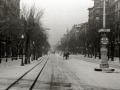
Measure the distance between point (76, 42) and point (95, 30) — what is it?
6657 cm

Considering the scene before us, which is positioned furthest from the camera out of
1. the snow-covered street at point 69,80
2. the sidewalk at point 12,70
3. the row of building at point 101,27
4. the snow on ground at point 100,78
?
the row of building at point 101,27

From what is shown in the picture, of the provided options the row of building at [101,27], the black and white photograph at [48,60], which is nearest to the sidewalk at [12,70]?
the black and white photograph at [48,60]

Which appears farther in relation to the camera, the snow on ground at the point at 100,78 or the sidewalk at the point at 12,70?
the sidewalk at the point at 12,70

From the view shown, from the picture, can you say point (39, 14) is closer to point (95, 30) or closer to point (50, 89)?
point (95, 30)

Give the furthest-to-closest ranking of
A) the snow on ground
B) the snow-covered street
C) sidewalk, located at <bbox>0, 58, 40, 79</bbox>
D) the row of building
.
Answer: the row of building → sidewalk, located at <bbox>0, 58, 40, 79</bbox> → the snow on ground → the snow-covered street

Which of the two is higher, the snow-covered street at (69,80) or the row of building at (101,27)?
the row of building at (101,27)

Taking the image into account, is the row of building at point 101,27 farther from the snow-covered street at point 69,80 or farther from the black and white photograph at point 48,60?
the snow-covered street at point 69,80

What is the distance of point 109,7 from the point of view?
96500mm

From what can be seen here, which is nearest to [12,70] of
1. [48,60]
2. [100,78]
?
[100,78]

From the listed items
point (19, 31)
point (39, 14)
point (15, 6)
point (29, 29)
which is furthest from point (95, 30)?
point (15, 6)

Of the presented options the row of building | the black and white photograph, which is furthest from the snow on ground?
the row of building

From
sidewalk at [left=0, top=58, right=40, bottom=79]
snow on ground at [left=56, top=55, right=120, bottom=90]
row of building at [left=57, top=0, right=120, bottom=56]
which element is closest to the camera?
snow on ground at [left=56, top=55, right=120, bottom=90]

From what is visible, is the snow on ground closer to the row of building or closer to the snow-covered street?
the snow-covered street

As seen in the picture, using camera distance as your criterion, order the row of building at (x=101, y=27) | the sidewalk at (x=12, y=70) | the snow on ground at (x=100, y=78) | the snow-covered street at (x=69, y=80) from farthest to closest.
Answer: the row of building at (x=101, y=27)
the sidewalk at (x=12, y=70)
the snow on ground at (x=100, y=78)
the snow-covered street at (x=69, y=80)
